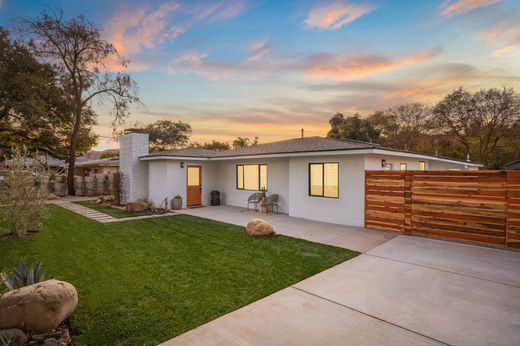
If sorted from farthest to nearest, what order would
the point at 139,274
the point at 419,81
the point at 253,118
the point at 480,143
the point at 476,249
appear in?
1. the point at 480,143
2. the point at 253,118
3. the point at 419,81
4. the point at 476,249
5. the point at 139,274

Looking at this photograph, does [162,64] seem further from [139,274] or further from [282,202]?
[139,274]

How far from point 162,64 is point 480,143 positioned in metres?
31.1

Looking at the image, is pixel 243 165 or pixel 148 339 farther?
pixel 243 165

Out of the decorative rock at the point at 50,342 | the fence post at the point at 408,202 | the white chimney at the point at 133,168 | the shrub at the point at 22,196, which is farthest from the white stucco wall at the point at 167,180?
the decorative rock at the point at 50,342

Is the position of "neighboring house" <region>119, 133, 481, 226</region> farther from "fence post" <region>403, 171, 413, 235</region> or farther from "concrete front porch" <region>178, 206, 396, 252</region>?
"fence post" <region>403, 171, 413, 235</region>

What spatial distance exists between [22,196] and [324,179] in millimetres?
9185

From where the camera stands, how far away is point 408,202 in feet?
25.2

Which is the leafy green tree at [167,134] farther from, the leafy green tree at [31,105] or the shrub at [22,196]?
the shrub at [22,196]

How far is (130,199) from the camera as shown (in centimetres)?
1343

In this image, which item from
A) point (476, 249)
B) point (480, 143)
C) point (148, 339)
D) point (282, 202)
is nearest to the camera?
point (148, 339)

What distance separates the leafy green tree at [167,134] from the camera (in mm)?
35062

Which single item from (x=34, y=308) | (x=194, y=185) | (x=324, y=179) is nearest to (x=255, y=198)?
(x=194, y=185)

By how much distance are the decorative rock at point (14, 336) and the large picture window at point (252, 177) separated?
999 centimetres

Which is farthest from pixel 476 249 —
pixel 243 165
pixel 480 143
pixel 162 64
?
pixel 480 143
